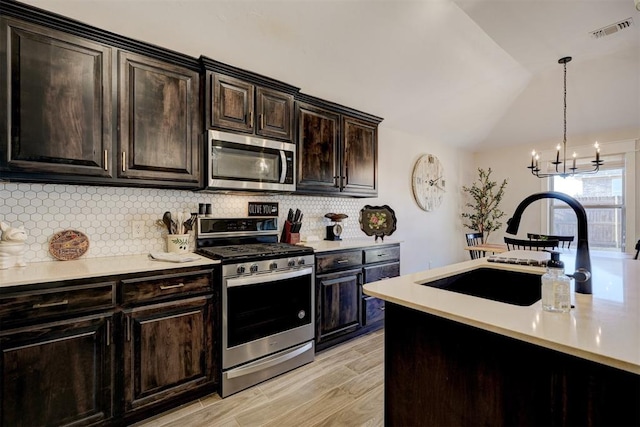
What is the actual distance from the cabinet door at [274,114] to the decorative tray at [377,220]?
1.61 metres

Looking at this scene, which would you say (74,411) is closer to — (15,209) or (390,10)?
(15,209)

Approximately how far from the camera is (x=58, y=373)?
157 cm

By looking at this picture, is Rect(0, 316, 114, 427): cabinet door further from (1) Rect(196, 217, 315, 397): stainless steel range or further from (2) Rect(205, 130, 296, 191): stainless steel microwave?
(2) Rect(205, 130, 296, 191): stainless steel microwave

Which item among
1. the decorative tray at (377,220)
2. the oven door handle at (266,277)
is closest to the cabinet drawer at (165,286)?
the oven door handle at (266,277)

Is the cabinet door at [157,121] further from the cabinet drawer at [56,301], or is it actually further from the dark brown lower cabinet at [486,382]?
the dark brown lower cabinet at [486,382]

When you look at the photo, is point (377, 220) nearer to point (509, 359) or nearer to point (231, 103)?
point (231, 103)

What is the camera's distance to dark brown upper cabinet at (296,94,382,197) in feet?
9.61

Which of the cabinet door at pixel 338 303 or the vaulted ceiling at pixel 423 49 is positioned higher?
the vaulted ceiling at pixel 423 49

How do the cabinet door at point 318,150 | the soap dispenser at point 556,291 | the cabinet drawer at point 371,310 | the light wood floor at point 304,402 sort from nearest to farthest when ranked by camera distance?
the soap dispenser at point 556,291 → the light wood floor at point 304,402 → the cabinet door at point 318,150 → the cabinet drawer at point 371,310

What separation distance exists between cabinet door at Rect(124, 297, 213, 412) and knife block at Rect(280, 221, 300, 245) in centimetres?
109

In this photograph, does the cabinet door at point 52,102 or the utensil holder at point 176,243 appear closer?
the cabinet door at point 52,102

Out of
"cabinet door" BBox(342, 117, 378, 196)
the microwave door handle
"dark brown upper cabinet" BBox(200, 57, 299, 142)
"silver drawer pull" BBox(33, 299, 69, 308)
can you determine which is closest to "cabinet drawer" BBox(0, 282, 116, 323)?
"silver drawer pull" BBox(33, 299, 69, 308)

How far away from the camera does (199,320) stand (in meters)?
2.01

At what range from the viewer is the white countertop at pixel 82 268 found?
1507mm
